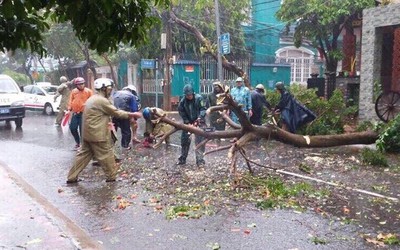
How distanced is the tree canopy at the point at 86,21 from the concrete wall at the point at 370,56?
11.6 meters

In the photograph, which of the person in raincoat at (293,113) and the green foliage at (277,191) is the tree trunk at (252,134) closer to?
the green foliage at (277,191)

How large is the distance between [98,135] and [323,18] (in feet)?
44.8

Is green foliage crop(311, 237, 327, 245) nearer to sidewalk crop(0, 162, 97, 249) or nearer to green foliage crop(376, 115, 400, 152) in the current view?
sidewalk crop(0, 162, 97, 249)

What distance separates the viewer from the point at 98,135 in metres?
8.05

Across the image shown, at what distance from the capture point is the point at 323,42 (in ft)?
74.0

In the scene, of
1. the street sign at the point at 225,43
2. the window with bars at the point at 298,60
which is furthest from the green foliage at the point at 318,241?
the window with bars at the point at 298,60

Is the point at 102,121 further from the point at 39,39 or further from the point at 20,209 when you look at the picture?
the point at 39,39

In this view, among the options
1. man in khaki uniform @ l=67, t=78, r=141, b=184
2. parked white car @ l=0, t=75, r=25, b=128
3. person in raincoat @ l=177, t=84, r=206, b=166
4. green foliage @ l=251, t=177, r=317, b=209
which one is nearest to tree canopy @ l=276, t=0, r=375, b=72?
person in raincoat @ l=177, t=84, r=206, b=166

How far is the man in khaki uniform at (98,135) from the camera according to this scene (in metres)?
8.05

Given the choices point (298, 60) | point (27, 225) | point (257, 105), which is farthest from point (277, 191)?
point (298, 60)

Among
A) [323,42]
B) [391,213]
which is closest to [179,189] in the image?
[391,213]

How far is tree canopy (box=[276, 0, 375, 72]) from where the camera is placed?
1888 cm

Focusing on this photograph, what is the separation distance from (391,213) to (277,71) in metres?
23.5

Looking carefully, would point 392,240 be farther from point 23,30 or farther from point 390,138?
point 390,138
